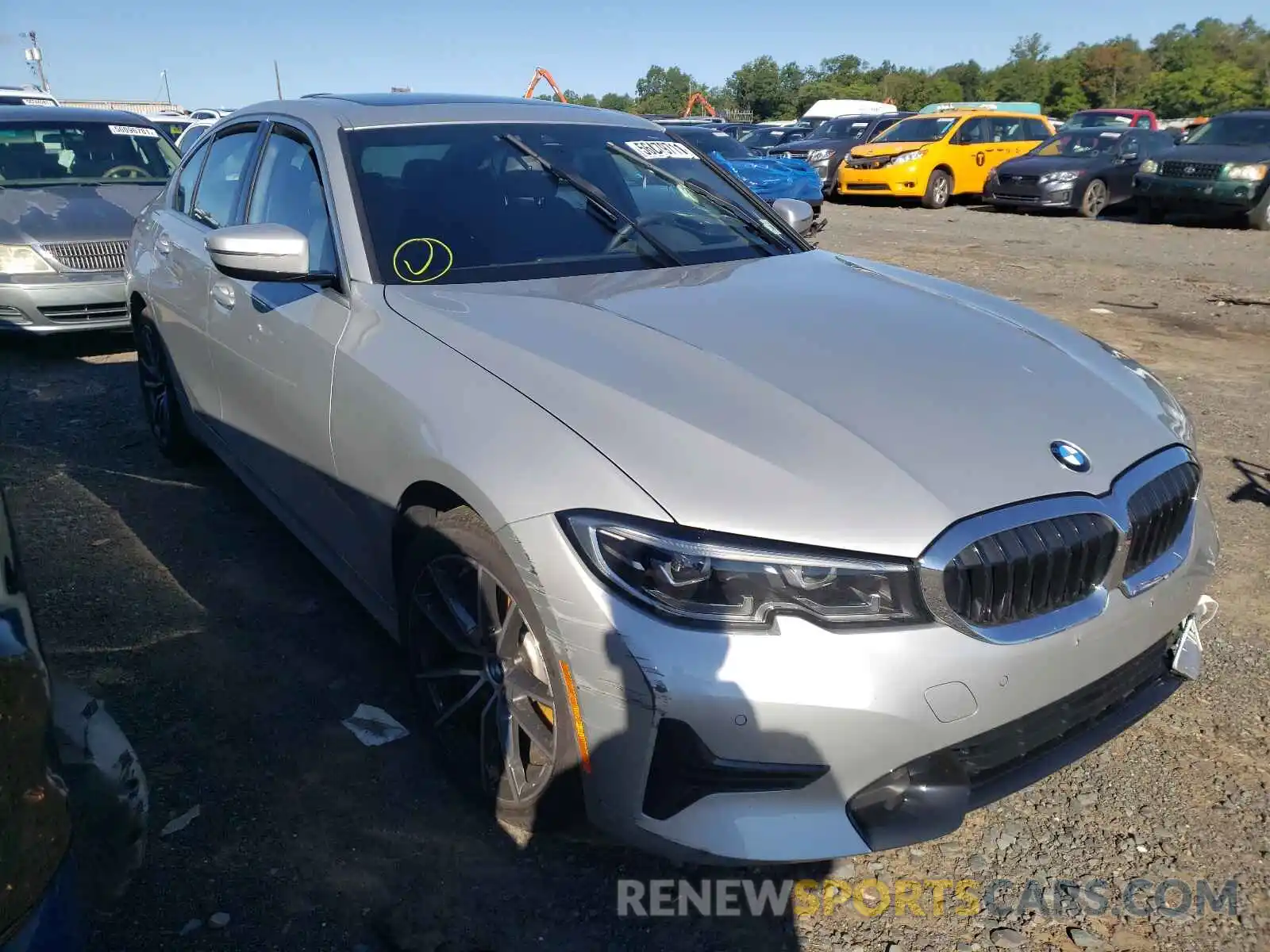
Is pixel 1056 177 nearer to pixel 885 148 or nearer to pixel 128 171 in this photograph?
pixel 885 148

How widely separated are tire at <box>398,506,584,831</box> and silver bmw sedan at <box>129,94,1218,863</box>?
0.03 ft

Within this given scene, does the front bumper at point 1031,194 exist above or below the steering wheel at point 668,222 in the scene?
below

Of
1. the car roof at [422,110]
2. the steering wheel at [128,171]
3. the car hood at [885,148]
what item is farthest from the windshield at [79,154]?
the car hood at [885,148]

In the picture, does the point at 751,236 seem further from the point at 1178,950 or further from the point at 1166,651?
the point at 1178,950

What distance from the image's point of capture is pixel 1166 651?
242 cm

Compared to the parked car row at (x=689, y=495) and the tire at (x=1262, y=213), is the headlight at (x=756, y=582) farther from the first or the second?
the tire at (x=1262, y=213)

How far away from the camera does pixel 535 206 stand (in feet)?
10.6

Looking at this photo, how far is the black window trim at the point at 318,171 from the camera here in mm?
2887

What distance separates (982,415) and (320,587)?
8.27 ft

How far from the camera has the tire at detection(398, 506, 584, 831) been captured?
214 cm

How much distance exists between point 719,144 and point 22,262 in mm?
→ 10777

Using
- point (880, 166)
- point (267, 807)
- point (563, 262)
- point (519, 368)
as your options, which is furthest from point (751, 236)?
point (880, 166)

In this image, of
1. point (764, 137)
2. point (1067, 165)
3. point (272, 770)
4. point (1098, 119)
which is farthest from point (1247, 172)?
point (272, 770)

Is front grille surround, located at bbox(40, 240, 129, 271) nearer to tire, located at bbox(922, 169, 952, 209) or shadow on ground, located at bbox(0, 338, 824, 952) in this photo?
shadow on ground, located at bbox(0, 338, 824, 952)
